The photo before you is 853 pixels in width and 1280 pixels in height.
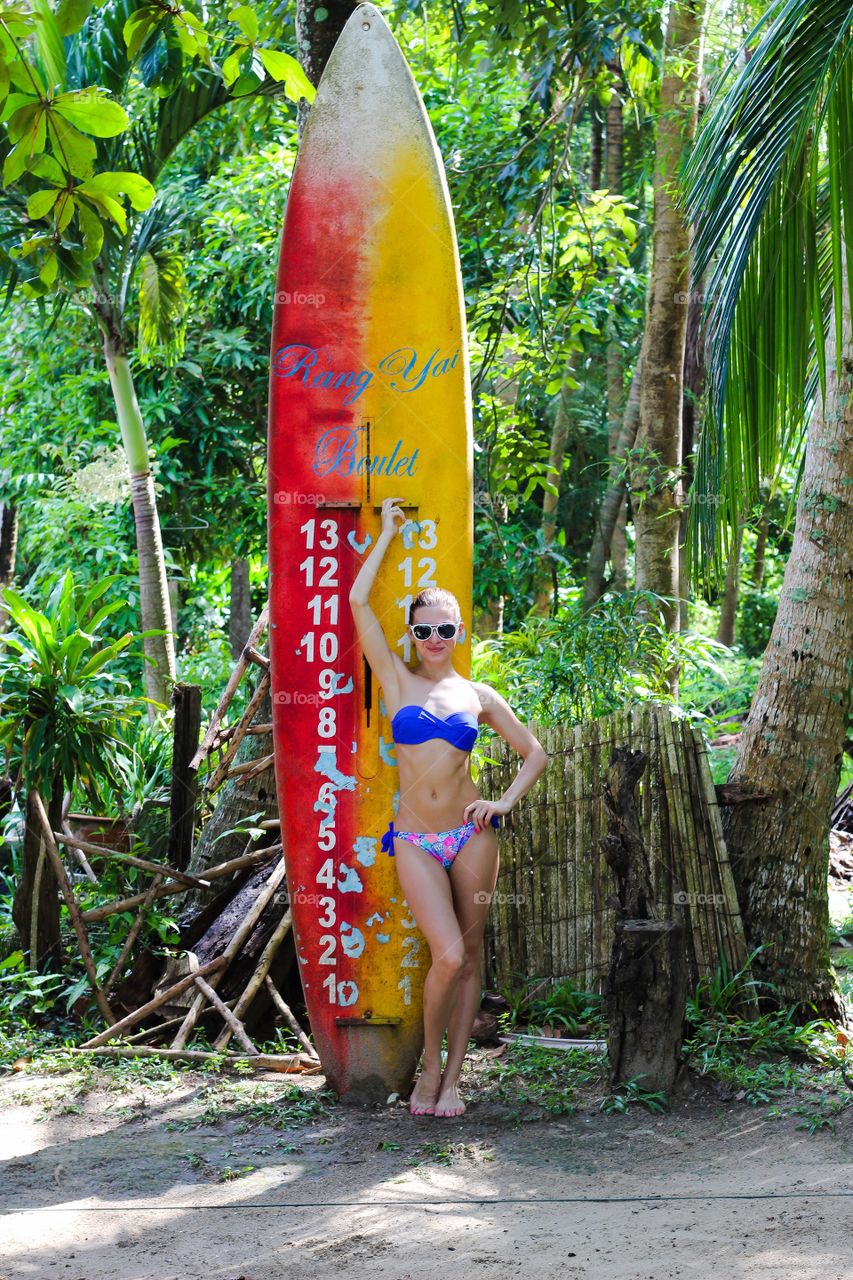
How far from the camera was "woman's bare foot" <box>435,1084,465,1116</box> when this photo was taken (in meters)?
3.75

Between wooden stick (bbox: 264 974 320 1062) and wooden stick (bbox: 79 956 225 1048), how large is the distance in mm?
194

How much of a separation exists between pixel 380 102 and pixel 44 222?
2.86 metres

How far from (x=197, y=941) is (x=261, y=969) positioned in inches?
17.5

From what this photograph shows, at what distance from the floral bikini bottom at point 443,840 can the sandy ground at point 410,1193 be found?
2.48ft

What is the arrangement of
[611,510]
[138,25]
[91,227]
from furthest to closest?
[611,510] < [138,25] < [91,227]

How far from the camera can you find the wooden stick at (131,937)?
4711mm

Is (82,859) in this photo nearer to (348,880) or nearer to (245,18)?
(348,880)

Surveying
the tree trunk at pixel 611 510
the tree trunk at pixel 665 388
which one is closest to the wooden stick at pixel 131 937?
the tree trunk at pixel 665 388

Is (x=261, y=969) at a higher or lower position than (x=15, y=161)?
lower

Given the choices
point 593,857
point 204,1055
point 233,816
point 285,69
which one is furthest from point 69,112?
point 233,816

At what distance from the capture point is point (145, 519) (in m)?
7.37

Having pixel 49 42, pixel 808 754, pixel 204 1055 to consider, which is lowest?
pixel 204 1055

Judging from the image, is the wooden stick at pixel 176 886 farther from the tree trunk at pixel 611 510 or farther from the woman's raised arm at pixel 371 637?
the tree trunk at pixel 611 510

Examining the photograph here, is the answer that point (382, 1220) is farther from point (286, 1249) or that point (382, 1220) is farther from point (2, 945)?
point (2, 945)
